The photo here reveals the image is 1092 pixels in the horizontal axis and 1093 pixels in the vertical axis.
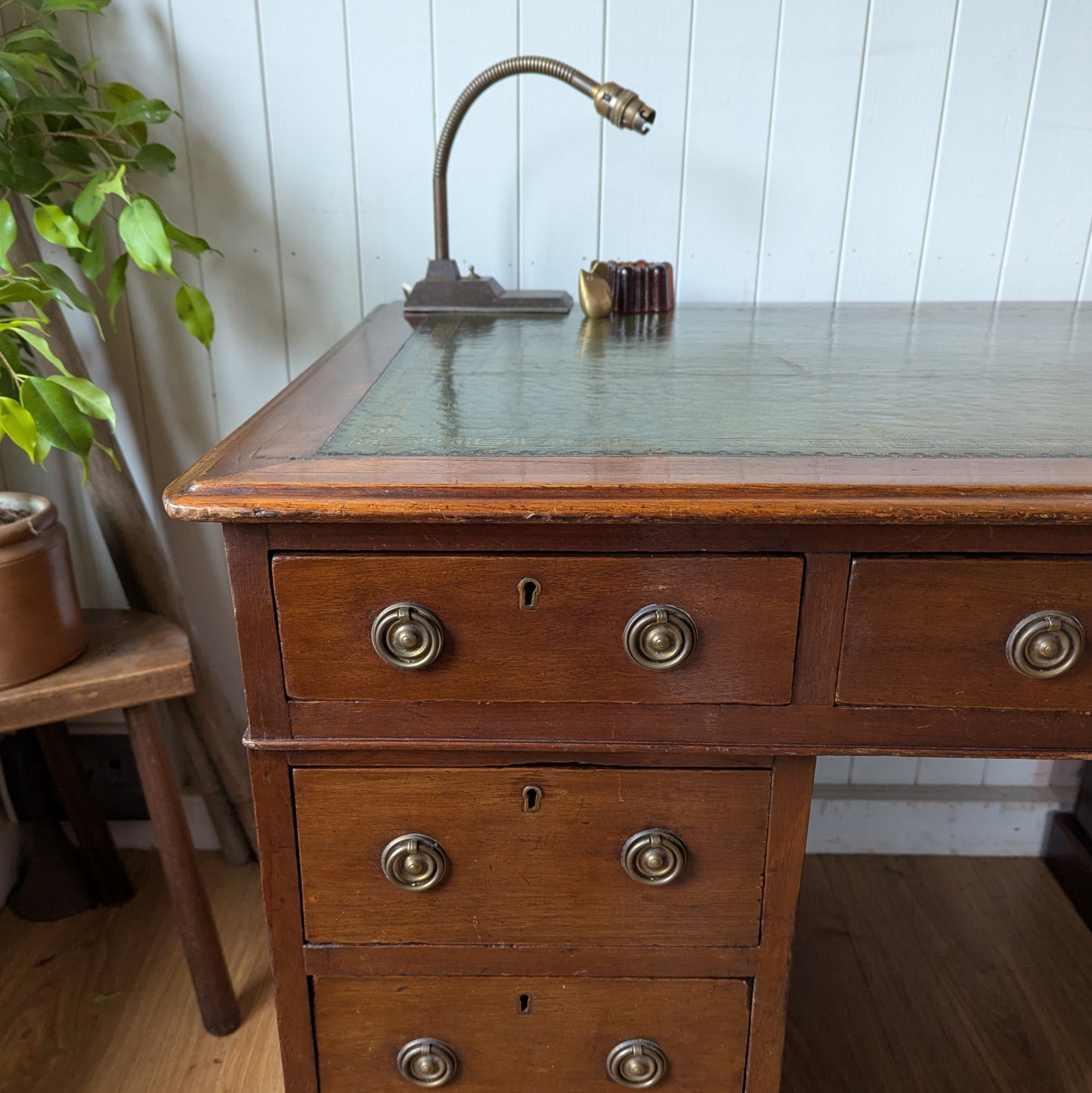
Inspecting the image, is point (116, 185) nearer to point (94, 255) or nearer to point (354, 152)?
point (94, 255)

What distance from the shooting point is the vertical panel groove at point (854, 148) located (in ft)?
4.03

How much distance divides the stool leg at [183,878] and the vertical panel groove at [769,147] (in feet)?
3.25

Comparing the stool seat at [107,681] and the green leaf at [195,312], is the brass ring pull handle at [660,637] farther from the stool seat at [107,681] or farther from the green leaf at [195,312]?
the green leaf at [195,312]

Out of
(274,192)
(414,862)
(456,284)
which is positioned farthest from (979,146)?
(414,862)

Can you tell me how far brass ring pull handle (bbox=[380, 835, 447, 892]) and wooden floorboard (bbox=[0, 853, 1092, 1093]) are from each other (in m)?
0.61

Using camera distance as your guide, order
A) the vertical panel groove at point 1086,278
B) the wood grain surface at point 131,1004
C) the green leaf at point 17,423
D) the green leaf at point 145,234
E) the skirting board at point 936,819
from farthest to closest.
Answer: the skirting board at point 936,819
the vertical panel groove at point 1086,278
the wood grain surface at point 131,1004
the green leaf at point 145,234
the green leaf at point 17,423

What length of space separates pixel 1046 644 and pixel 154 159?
1088mm

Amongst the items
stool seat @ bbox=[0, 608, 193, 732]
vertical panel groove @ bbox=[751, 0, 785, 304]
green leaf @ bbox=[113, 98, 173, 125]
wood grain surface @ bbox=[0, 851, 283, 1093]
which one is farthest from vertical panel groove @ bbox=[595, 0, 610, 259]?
wood grain surface @ bbox=[0, 851, 283, 1093]

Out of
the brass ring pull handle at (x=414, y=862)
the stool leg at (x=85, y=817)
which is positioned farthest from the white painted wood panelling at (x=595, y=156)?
the brass ring pull handle at (x=414, y=862)

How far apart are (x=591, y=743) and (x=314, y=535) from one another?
0.26m

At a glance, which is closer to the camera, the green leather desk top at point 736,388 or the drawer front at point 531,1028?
the green leather desk top at point 736,388

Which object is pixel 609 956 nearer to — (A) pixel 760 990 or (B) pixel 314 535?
(A) pixel 760 990

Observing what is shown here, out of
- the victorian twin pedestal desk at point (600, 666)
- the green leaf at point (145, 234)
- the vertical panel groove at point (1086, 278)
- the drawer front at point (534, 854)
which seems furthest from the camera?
the vertical panel groove at point (1086, 278)

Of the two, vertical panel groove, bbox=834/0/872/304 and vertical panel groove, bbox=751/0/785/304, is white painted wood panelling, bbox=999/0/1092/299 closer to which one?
vertical panel groove, bbox=834/0/872/304
